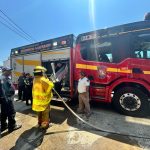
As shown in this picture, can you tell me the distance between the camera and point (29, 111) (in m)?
6.78

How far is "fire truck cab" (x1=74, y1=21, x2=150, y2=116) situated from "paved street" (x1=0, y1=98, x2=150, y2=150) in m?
0.57

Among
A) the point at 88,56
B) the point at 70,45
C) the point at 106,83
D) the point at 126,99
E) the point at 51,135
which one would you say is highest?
the point at 70,45

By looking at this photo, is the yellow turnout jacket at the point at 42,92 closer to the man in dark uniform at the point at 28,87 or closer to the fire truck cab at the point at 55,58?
the fire truck cab at the point at 55,58

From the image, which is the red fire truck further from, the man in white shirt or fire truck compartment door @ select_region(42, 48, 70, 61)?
the man in white shirt

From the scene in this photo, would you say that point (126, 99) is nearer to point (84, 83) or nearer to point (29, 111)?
point (84, 83)

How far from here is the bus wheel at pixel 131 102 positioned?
555 cm

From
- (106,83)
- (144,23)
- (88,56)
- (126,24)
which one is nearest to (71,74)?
(88,56)

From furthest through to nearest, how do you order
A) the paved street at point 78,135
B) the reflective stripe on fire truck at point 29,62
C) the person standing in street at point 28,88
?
the reflective stripe on fire truck at point 29,62, the person standing in street at point 28,88, the paved street at point 78,135

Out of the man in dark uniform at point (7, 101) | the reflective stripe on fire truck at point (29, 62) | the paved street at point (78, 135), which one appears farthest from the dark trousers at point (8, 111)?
the reflective stripe on fire truck at point (29, 62)

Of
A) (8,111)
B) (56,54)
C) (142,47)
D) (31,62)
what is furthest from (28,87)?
(142,47)

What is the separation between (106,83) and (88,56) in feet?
3.77

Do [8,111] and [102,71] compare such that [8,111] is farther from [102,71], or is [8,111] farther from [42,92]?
[102,71]

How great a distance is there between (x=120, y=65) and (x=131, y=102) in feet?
3.97

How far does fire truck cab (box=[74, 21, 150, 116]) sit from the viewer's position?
555 centimetres
